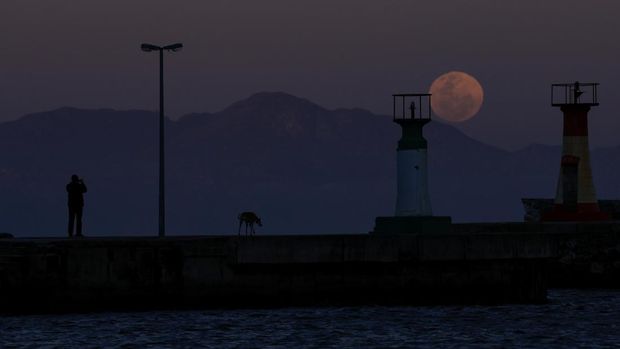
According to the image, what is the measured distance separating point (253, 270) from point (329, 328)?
10.6 ft

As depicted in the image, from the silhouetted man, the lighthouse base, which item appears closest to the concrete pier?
the silhouetted man

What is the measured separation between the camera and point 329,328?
1569 inches

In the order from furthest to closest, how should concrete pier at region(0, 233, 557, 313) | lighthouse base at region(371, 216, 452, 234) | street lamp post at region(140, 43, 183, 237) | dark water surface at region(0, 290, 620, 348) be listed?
street lamp post at region(140, 43, 183, 237), lighthouse base at region(371, 216, 452, 234), concrete pier at region(0, 233, 557, 313), dark water surface at region(0, 290, 620, 348)

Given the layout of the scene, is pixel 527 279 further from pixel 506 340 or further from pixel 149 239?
pixel 149 239

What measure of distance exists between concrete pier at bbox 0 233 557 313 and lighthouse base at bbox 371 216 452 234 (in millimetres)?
3340

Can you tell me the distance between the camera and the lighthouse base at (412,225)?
1813 inches

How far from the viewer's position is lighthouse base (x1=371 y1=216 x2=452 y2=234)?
46.1 m

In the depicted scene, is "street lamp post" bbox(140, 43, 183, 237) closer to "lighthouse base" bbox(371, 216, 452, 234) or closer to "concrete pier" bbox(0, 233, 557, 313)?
"concrete pier" bbox(0, 233, 557, 313)

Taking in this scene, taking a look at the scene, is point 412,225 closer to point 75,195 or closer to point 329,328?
point 329,328

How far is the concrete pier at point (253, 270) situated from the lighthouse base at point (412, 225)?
11.0ft

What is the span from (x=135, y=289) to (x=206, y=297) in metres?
1.93

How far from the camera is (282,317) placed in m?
42.2

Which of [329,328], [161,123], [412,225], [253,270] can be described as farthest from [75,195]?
[412,225]

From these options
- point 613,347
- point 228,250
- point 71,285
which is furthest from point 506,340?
point 71,285
